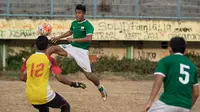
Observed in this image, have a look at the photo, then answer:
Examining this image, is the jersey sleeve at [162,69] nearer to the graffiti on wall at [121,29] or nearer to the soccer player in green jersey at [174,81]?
the soccer player in green jersey at [174,81]

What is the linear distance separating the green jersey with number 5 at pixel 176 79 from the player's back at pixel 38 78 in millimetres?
1982

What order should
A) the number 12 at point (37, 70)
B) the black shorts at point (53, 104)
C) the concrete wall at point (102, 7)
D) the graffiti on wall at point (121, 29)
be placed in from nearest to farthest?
the number 12 at point (37, 70) < the black shorts at point (53, 104) < the graffiti on wall at point (121, 29) < the concrete wall at point (102, 7)

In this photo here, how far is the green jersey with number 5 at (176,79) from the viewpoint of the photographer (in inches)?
210

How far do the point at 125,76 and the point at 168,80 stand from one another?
1533cm

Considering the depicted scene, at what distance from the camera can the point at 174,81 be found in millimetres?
5324

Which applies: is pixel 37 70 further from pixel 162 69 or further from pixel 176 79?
pixel 176 79

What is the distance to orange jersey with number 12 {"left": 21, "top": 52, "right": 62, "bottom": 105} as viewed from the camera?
6504 millimetres

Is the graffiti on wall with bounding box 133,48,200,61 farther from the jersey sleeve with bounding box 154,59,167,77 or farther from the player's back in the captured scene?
the jersey sleeve with bounding box 154,59,167,77

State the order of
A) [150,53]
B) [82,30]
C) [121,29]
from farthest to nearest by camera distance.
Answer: [150,53] < [121,29] < [82,30]

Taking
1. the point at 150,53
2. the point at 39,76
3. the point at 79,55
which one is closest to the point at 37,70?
the point at 39,76

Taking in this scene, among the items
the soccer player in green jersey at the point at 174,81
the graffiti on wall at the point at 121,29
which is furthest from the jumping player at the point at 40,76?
the graffiti on wall at the point at 121,29

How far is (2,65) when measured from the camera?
2189 centimetres

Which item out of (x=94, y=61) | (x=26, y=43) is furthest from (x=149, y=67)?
(x=26, y=43)

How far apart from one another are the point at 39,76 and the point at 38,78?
A: 0.12ft
